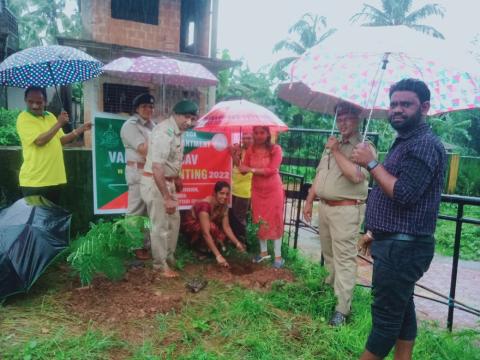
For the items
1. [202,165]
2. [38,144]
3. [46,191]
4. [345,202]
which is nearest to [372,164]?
[345,202]

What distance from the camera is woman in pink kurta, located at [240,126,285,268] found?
4.14 m

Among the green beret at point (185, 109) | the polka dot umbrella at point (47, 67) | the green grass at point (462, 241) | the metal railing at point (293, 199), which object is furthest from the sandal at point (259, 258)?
the green grass at point (462, 241)

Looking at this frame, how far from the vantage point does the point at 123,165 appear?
14.6 feet

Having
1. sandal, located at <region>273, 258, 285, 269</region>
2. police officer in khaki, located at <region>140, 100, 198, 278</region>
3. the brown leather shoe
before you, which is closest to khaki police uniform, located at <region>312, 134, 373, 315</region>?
sandal, located at <region>273, 258, 285, 269</region>

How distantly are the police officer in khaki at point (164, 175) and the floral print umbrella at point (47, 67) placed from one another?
1.16 metres

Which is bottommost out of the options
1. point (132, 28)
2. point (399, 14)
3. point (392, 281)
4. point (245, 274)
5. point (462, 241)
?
point (462, 241)

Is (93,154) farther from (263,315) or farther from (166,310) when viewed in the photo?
(263,315)

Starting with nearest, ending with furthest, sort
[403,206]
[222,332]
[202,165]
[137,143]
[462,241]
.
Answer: [403,206]
[222,332]
[137,143]
[202,165]
[462,241]

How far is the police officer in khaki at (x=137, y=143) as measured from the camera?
389 cm

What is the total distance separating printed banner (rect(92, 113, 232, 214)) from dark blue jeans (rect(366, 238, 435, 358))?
2891 mm

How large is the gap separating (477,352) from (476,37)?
23529mm

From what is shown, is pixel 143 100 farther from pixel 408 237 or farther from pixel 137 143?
pixel 408 237

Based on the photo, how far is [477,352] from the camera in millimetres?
2795

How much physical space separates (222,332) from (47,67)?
131 inches
